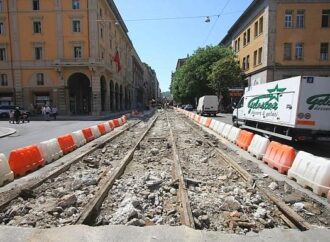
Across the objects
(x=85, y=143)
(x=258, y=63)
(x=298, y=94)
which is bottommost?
(x=85, y=143)

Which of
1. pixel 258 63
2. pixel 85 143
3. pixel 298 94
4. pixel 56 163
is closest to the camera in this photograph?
pixel 56 163

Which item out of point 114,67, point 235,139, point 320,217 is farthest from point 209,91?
point 320,217

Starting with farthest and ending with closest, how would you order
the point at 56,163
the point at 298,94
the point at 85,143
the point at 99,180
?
the point at 85,143
the point at 298,94
the point at 56,163
the point at 99,180

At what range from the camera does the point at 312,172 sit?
24.0 feet

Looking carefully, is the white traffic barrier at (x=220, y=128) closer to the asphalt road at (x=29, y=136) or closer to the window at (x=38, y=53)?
the asphalt road at (x=29, y=136)

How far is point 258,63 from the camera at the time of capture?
42250 mm

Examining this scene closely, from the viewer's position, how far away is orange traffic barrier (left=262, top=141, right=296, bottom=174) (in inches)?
349

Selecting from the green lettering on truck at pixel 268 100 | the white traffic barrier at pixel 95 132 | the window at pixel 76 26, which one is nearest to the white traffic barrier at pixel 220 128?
the green lettering on truck at pixel 268 100

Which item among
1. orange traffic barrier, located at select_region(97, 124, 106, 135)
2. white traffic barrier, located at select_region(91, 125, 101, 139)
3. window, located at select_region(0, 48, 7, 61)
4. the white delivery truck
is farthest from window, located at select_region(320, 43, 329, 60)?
window, located at select_region(0, 48, 7, 61)

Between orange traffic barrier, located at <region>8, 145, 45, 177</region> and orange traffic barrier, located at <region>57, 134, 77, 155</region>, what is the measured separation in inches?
84.1

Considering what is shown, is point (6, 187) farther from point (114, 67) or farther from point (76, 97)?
point (114, 67)

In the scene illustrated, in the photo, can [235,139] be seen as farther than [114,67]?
No

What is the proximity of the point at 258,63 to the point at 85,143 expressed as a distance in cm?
3206

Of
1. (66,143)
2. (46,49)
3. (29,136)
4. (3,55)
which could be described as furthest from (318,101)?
→ (3,55)
